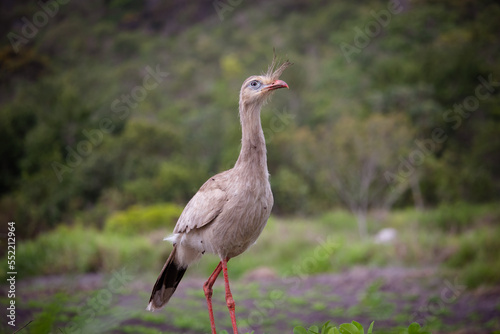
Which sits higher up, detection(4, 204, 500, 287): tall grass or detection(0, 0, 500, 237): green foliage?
detection(0, 0, 500, 237): green foliage

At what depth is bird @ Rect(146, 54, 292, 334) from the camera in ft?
10.5

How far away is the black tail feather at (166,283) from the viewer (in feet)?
11.7

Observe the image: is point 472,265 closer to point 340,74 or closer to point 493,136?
point 493,136

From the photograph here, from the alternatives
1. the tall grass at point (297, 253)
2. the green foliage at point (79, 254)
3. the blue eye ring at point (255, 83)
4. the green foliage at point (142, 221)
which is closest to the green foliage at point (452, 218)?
the tall grass at point (297, 253)

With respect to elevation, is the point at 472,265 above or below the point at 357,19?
below

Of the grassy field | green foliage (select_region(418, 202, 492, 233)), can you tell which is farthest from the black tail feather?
green foliage (select_region(418, 202, 492, 233))

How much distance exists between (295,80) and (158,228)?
20.8 metres

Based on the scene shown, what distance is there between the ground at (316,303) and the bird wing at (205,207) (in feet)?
12.0

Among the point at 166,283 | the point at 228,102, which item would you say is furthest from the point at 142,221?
the point at 228,102

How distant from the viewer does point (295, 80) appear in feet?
121

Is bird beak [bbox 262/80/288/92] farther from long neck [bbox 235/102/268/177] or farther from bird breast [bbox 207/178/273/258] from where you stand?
bird breast [bbox 207/178/273/258]

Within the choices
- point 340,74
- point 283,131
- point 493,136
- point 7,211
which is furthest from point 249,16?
point 7,211

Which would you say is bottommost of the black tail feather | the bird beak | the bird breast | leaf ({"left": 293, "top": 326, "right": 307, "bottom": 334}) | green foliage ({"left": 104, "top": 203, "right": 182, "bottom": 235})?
leaf ({"left": 293, "top": 326, "right": 307, "bottom": 334})

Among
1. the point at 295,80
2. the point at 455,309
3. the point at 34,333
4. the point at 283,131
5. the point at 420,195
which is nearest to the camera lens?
the point at 34,333
